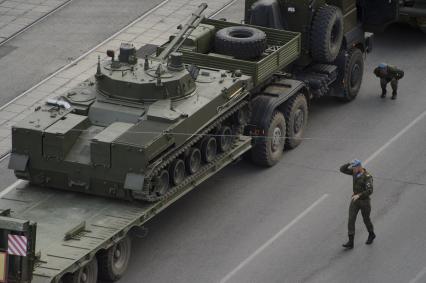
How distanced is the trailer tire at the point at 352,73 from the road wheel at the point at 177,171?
24.9 feet

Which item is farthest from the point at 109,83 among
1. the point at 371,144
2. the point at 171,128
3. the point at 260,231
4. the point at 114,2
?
the point at 114,2

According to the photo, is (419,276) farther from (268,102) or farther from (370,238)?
(268,102)

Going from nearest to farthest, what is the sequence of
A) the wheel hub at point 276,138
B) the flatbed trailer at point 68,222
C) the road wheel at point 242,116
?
the flatbed trailer at point 68,222 < the road wheel at point 242,116 < the wheel hub at point 276,138

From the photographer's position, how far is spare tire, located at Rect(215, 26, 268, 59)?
91.4 ft

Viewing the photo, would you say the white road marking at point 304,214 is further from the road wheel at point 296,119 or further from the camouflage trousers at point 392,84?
the road wheel at point 296,119

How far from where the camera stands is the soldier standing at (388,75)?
102 feet

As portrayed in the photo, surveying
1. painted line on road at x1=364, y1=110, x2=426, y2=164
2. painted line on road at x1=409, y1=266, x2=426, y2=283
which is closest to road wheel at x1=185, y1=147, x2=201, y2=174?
painted line on road at x1=364, y1=110, x2=426, y2=164

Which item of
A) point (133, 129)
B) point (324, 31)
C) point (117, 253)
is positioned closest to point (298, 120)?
point (324, 31)

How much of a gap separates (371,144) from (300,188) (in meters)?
2.92

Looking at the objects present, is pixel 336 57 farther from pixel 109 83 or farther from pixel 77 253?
pixel 77 253

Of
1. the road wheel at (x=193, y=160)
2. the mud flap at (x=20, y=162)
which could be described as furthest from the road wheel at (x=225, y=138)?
the mud flap at (x=20, y=162)

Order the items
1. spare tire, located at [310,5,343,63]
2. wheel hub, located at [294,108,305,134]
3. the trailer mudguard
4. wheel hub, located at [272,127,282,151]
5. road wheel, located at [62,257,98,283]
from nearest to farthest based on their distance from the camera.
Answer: road wheel, located at [62,257,98,283]
the trailer mudguard
wheel hub, located at [272,127,282,151]
wheel hub, located at [294,108,305,134]
spare tire, located at [310,5,343,63]

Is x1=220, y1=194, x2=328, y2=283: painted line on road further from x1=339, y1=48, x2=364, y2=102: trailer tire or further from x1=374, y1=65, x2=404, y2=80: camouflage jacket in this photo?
x1=374, y1=65, x2=404, y2=80: camouflage jacket

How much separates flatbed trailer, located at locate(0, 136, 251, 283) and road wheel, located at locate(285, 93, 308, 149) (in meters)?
3.73
